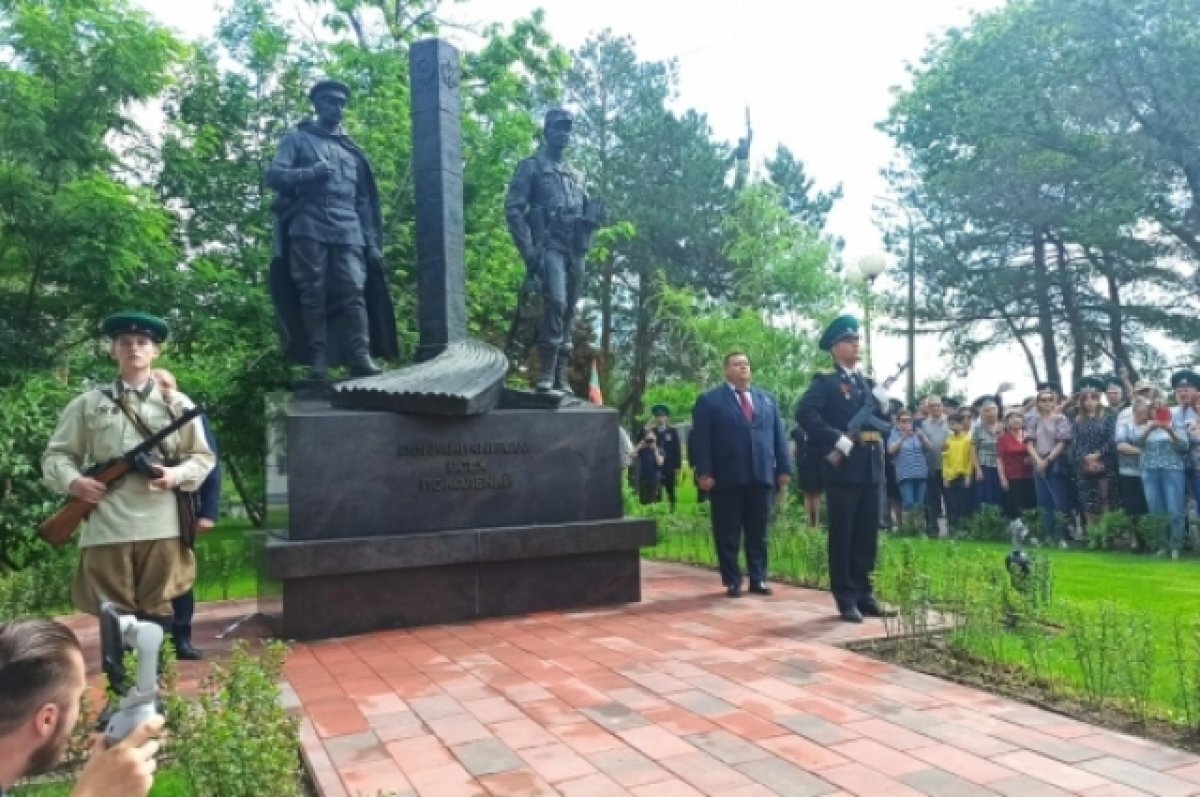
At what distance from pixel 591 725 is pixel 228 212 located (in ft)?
44.0

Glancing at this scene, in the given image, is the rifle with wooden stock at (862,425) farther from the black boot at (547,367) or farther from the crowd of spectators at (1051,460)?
the crowd of spectators at (1051,460)

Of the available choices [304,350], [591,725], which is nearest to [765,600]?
[591,725]

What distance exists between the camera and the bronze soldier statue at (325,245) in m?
6.57

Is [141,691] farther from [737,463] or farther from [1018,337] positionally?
[1018,337]

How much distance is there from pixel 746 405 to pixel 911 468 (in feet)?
18.6

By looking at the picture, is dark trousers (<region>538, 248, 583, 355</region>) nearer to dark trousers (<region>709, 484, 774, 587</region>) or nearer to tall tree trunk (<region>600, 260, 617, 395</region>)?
dark trousers (<region>709, 484, 774, 587</region>)

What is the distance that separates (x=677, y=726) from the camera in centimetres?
386

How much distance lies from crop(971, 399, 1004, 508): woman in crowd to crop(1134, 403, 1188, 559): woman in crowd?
7.13 feet

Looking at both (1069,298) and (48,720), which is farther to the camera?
(1069,298)

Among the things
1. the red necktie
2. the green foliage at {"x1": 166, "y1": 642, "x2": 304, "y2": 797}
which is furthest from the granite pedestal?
the green foliage at {"x1": 166, "y1": 642, "x2": 304, "y2": 797}

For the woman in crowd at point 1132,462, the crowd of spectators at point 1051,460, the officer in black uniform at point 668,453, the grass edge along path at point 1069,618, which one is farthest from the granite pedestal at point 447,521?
the officer in black uniform at point 668,453

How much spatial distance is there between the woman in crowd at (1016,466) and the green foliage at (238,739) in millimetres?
9821

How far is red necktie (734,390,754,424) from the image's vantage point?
7.25m

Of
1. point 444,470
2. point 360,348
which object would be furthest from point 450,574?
point 360,348
